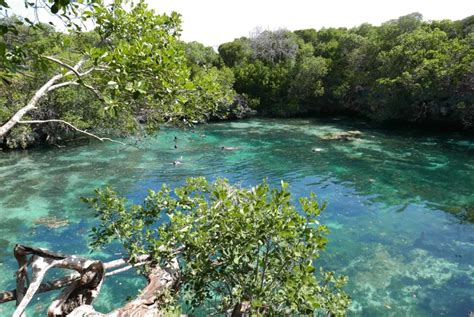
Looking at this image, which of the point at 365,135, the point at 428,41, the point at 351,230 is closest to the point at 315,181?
the point at 351,230

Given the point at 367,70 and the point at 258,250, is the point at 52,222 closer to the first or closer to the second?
the point at 258,250

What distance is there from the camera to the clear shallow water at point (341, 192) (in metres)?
12.9

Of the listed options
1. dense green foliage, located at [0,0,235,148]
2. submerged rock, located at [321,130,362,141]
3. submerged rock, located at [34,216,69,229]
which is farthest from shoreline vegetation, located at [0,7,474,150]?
submerged rock, located at [321,130,362,141]

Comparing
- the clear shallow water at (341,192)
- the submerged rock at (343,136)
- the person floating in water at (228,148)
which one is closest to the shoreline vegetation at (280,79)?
the clear shallow water at (341,192)

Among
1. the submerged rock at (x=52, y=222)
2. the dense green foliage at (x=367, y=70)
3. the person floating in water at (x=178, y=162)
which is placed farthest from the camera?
the dense green foliage at (x=367, y=70)

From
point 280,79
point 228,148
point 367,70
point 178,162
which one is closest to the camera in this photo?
point 178,162

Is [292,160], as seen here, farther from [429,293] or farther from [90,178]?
[429,293]

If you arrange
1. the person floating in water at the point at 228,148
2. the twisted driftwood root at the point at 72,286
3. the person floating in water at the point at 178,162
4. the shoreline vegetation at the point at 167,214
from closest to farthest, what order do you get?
1. the twisted driftwood root at the point at 72,286
2. the shoreline vegetation at the point at 167,214
3. the person floating in water at the point at 178,162
4. the person floating in water at the point at 228,148

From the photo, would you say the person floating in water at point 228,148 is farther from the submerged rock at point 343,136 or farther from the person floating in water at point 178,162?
the submerged rock at point 343,136

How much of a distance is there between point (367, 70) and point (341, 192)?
32173mm

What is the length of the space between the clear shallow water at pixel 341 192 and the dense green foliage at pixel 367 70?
14.3 ft

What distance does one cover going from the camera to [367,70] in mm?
48906

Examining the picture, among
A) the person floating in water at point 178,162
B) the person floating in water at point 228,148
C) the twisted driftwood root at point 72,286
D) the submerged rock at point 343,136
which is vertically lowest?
the person floating in water at point 178,162

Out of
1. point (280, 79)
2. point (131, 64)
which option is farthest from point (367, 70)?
point (131, 64)
